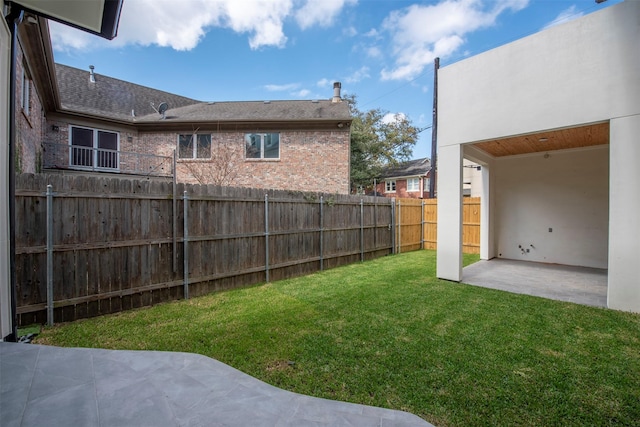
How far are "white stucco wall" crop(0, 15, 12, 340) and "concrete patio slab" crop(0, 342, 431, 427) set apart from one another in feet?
1.81

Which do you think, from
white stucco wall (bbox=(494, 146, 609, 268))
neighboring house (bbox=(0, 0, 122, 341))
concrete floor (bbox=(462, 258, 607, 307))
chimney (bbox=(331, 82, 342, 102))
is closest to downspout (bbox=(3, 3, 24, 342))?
neighboring house (bbox=(0, 0, 122, 341))

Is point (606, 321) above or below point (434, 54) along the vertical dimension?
below

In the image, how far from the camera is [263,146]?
13.5 meters

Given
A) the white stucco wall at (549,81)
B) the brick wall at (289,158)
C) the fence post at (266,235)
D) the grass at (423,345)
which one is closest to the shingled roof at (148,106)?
the brick wall at (289,158)

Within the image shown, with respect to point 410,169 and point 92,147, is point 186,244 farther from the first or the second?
point 410,169

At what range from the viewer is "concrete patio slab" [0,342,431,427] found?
1.95 metres

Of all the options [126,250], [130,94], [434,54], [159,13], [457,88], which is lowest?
[126,250]

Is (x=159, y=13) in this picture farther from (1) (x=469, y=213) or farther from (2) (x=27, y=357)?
(1) (x=469, y=213)

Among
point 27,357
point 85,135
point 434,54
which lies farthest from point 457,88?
point 85,135

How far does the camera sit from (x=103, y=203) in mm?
4500

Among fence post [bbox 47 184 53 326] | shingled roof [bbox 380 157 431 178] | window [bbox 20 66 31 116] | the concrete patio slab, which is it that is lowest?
the concrete patio slab

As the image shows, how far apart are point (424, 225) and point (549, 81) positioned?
7.93 m

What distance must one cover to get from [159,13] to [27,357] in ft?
21.1

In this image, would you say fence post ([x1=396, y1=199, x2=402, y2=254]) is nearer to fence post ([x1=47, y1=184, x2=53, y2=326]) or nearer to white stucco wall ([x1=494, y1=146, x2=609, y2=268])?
white stucco wall ([x1=494, y1=146, x2=609, y2=268])
